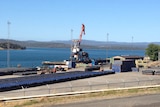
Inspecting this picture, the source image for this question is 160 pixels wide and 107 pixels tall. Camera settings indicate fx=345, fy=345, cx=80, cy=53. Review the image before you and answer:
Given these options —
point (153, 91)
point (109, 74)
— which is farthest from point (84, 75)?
point (153, 91)

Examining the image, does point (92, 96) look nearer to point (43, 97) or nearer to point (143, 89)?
point (43, 97)

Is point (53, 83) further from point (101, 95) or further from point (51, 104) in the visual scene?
point (51, 104)

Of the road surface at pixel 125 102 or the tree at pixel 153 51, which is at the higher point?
the tree at pixel 153 51

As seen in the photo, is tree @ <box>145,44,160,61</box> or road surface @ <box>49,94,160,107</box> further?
tree @ <box>145,44,160,61</box>

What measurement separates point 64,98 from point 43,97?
1.95 metres

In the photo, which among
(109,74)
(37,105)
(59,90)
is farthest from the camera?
(109,74)

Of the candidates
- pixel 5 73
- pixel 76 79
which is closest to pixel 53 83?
pixel 76 79

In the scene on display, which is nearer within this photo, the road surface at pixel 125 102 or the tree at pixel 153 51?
the road surface at pixel 125 102

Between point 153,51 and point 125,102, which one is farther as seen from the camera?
point 153,51

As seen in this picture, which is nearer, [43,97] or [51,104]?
[51,104]

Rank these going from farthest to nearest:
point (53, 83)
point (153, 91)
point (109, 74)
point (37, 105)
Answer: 1. point (109, 74)
2. point (53, 83)
3. point (153, 91)
4. point (37, 105)

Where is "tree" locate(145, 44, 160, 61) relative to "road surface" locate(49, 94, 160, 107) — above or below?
above

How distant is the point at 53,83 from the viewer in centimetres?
4903

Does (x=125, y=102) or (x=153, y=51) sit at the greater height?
(x=153, y=51)
